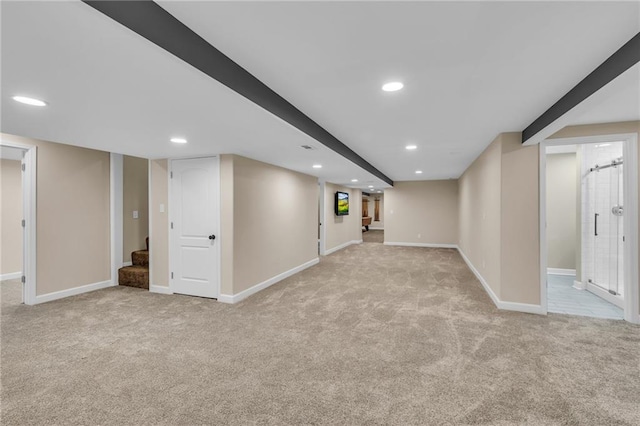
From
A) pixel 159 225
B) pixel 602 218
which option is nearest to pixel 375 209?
pixel 602 218

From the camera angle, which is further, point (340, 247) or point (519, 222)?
point (340, 247)

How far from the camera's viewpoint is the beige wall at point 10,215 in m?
5.12

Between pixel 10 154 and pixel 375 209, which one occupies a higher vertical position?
pixel 10 154

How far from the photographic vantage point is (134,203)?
5473mm

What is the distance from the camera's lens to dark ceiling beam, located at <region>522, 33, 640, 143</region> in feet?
5.21

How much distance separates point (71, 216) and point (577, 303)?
292 inches

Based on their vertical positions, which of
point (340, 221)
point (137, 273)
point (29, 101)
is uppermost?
point (29, 101)

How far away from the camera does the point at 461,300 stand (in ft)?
13.2

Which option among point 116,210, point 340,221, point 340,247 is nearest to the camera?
point 116,210

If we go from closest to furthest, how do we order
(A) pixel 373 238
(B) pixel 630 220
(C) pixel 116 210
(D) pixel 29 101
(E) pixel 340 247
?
(D) pixel 29 101
(B) pixel 630 220
(C) pixel 116 210
(E) pixel 340 247
(A) pixel 373 238

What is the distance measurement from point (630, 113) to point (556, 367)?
2681 mm

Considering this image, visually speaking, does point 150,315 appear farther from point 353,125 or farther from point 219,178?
point 353,125

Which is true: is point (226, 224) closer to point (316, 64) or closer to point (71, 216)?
point (71, 216)

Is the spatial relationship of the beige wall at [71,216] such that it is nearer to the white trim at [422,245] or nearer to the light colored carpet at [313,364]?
the light colored carpet at [313,364]
